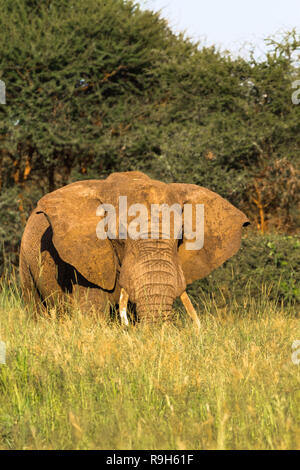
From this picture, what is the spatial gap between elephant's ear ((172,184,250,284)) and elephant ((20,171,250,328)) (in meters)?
0.01

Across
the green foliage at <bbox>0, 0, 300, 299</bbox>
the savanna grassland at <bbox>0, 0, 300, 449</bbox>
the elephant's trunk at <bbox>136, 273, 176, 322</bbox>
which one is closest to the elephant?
the elephant's trunk at <bbox>136, 273, 176, 322</bbox>

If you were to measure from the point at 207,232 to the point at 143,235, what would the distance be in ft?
3.81

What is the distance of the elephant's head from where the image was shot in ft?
21.0

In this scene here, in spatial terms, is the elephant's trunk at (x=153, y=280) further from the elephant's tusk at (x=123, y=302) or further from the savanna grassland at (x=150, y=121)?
the savanna grassland at (x=150, y=121)

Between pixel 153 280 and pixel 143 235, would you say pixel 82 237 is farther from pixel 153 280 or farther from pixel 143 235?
pixel 153 280

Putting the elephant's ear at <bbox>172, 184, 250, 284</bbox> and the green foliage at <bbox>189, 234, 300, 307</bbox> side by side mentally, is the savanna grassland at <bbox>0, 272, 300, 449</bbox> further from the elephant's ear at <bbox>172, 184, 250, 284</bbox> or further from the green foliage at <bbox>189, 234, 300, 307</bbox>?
the green foliage at <bbox>189, 234, 300, 307</bbox>

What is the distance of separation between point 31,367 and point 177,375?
43.0 inches

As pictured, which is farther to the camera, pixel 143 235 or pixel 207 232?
pixel 207 232

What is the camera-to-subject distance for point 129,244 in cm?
662

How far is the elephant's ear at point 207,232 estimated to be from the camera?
7270 mm

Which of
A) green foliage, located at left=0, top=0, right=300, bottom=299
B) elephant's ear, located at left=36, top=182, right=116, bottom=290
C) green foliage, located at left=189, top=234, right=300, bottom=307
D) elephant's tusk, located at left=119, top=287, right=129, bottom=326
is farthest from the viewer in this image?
green foliage, located at left=0, top=0, right=300, bottom=299

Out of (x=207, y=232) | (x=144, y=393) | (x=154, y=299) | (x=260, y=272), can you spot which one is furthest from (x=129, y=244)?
(x=260, y=272)

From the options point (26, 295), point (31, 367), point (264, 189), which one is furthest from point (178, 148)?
point (31, 367)

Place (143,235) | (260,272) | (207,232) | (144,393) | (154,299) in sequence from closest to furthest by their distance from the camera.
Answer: (144,393)
(154,299)
(143,235)
(207,232)
(260,272)
